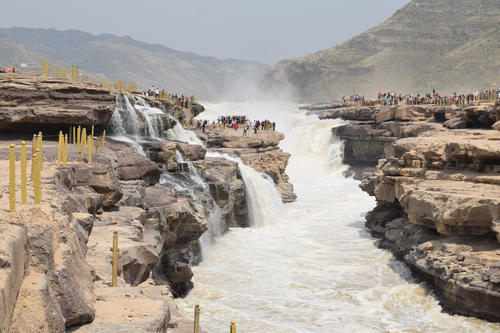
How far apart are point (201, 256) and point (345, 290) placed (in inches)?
231

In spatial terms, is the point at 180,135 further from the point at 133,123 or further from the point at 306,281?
the point at 306,281

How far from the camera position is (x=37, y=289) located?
5.71 metres

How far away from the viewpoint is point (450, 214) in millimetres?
16266

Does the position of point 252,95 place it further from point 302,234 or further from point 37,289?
point 37,289

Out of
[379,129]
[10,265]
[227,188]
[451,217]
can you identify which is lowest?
[227,188]

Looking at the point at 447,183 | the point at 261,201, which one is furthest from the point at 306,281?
the point at 261,201

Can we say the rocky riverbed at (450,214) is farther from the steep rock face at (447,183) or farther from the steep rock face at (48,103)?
the steep rock face at (48,103)

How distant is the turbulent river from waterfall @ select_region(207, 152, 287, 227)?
0.08m

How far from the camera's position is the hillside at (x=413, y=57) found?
102m

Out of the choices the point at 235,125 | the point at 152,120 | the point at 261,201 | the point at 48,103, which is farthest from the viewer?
the point at 235,125

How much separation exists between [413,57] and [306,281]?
112393 millimetres

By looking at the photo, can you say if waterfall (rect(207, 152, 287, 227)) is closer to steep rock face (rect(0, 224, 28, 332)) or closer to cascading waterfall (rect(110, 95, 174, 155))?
cascading waterfall (rect(110, 95, 174, 155))

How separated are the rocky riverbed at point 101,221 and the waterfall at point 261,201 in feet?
2.63

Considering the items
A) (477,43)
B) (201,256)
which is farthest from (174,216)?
(477,43)
